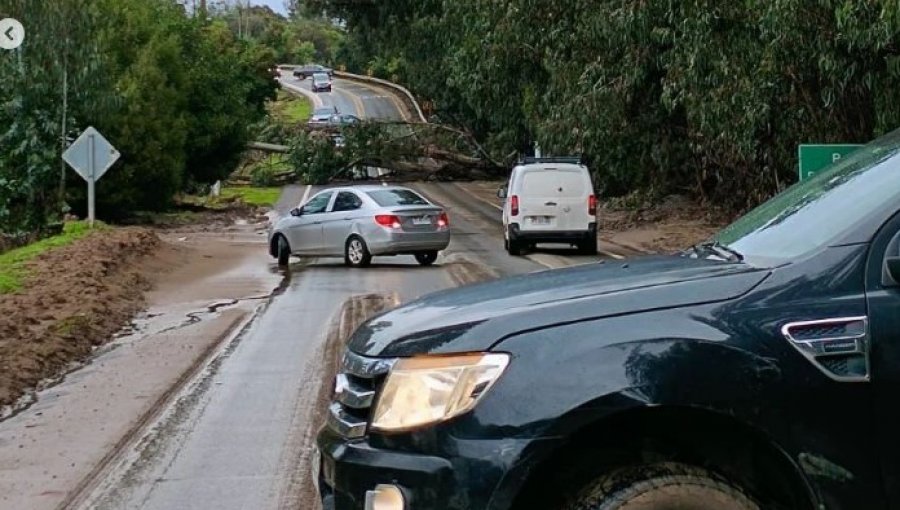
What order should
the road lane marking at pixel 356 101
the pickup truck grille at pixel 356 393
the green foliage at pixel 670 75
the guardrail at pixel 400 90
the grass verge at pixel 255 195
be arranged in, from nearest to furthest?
the pickup truck grille at pixel 356 393 → the green foliage at pixel 670 75 → the grass verge at pixel 255 195 → the guardrail at pixel 400 90 → the road lane marking at pixel 356 101

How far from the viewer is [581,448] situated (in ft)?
12.7

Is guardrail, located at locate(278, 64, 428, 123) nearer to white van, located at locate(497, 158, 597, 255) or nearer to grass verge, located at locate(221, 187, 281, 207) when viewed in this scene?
grass verge, located at locate(221, 187, 281, 207)

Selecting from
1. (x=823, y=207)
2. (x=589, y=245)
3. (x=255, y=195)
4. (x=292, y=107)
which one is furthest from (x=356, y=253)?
(x=292, y=107)

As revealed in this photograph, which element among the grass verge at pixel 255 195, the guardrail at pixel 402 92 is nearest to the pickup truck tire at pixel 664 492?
the grass verge at pixel 255 195

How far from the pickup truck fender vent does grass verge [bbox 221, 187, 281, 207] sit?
44178 mm

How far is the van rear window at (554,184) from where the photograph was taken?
2538cm

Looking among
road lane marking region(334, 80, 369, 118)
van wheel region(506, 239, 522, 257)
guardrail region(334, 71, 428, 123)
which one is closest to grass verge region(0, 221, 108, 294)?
van wheel region(506, 239, 522, 257)

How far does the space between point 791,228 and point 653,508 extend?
3.98 feet

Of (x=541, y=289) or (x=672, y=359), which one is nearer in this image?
(x=672, y=359)

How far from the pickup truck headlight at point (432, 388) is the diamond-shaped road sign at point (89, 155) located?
2147cm

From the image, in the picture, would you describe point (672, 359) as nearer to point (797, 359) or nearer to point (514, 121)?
point (797, 359)

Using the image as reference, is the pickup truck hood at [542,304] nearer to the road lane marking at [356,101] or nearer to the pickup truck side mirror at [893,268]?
the pickup truck side mirror at [893,268]

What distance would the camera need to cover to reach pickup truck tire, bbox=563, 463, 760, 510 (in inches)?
149

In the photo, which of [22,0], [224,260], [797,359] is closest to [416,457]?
[797,359]
